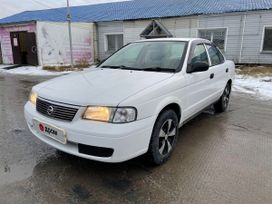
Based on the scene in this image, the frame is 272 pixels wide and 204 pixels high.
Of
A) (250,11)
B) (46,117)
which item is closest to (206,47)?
(46,117)

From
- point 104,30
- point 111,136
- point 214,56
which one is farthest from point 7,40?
point 111,136

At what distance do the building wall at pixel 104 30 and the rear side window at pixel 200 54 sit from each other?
14.1 m

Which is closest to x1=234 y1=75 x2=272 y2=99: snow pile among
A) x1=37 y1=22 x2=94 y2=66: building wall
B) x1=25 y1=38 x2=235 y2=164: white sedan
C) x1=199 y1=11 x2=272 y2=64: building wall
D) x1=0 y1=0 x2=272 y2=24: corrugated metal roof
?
x1=199 y1=11 x2=272 y2=64: building wall

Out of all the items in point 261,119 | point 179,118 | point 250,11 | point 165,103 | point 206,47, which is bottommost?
point 261,119

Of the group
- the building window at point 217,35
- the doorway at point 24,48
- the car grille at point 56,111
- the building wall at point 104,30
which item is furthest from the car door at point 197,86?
the building wall at point 104,30

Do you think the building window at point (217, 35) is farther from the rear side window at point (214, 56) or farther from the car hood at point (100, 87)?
the car hood at point (100, 87)

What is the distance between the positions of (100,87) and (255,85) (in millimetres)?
7639

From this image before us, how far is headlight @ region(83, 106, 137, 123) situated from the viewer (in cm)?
241

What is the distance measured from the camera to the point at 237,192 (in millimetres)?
2537

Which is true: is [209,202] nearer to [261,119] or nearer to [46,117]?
[46,117]

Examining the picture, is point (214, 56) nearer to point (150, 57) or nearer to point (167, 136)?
point (150, 57)

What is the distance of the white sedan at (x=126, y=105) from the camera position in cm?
242

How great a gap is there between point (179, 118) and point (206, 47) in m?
1.80

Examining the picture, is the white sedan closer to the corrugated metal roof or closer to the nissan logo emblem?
the nissan logo emblem
